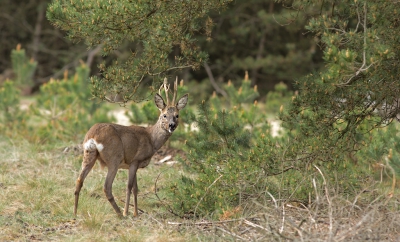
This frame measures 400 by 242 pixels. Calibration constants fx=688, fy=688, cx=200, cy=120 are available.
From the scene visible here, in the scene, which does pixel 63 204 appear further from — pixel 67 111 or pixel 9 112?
pixel 9 112

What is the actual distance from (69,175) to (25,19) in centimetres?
1646

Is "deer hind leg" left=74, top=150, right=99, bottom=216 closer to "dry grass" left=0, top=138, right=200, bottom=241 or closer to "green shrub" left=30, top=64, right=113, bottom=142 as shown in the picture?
"dry grass" left=0, top=138, right=200, bottom=241

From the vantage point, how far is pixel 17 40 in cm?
2416

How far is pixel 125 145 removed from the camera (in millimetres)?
7105

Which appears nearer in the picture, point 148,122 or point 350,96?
point 350,96

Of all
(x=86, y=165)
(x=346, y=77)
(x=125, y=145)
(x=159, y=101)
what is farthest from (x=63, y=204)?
(x=346, y=77)

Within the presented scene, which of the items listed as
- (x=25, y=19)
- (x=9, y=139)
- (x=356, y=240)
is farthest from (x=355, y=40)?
(x=25, y=19)

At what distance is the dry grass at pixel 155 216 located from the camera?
17.7 feet

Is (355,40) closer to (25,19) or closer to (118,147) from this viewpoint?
(118,147)

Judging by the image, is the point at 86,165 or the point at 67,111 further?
the point at 67,111

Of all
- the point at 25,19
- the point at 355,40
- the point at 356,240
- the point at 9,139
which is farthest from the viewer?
the point at 25,19

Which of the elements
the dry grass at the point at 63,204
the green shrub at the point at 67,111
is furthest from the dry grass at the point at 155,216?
the green shrub at the point at 67,111

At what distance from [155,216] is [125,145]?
2.60 feet

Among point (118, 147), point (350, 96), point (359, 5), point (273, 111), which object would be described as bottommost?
point (273, 111)
